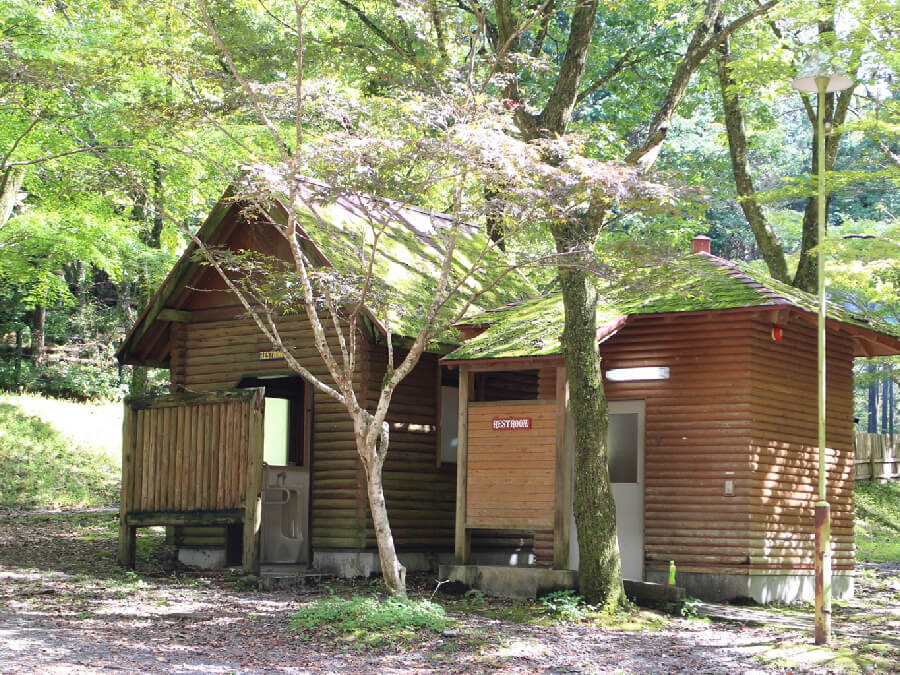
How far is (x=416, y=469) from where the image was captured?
17.0 metres

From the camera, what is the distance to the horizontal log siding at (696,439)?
Answer: 46.6ft

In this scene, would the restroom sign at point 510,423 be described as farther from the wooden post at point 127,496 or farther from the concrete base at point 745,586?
the wooden post at point 127,496

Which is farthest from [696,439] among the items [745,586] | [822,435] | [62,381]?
[62,381]

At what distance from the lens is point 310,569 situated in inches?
639

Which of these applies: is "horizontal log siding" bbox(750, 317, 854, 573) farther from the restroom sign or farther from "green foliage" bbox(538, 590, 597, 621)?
the restroom sign

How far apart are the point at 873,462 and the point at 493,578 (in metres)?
22.5

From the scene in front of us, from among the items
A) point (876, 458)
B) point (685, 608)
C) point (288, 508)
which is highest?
point (876, 458)

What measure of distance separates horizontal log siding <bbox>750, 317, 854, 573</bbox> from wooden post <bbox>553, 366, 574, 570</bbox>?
254cm

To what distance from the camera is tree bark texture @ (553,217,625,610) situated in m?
12.7

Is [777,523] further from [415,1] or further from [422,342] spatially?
[415,1]

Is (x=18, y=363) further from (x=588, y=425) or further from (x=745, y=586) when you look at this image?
(x=745, y=586)

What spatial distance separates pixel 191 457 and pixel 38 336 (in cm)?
2108

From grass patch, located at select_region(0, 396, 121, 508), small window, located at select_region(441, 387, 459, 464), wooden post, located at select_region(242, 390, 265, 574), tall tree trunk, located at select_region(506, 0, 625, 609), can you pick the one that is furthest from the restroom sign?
grass patch, located at select_region(0, 396, 121, 508)

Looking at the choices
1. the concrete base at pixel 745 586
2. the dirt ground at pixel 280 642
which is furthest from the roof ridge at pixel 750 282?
the dirt ground at pixel 280 642
